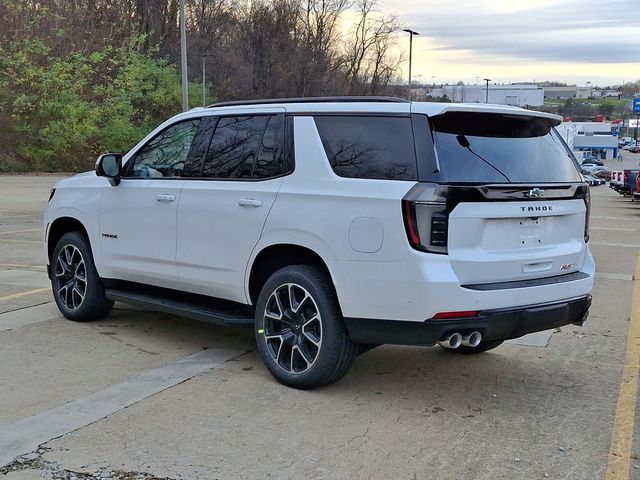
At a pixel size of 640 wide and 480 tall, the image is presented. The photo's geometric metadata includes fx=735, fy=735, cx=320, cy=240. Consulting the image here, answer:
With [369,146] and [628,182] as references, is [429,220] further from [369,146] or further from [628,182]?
[628,182]

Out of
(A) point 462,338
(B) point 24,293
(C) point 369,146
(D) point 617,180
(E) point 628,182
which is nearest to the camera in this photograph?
(A) point 462,338

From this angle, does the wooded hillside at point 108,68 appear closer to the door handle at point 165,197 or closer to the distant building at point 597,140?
the door handle at point 165,197

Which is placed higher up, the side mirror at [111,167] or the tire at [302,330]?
the side mirror at [111,167]

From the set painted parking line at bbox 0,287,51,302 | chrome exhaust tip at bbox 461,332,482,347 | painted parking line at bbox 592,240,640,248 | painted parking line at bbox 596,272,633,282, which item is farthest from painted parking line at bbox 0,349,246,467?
painted parking line at bbox 592,240,640,248

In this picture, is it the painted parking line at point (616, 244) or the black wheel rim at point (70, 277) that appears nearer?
the black wheel rim at point (70, 277)

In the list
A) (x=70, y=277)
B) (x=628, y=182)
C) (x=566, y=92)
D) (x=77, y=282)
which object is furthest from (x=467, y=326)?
(x=566, y=92)

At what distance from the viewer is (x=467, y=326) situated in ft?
14.4

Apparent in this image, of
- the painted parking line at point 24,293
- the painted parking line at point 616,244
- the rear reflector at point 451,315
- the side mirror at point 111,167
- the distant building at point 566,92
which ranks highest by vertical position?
the distant building at point 566,92

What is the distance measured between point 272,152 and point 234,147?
0.45 m

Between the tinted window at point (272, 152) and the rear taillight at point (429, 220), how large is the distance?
46.9 inches

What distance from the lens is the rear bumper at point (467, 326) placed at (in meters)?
4.39

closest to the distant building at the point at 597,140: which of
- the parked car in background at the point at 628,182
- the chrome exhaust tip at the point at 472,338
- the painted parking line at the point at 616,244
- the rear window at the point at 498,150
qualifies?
the parked car in background at the point at 628,182

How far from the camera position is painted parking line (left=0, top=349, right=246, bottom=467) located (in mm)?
4082

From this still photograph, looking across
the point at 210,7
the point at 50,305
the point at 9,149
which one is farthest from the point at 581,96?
the point at 50,305
